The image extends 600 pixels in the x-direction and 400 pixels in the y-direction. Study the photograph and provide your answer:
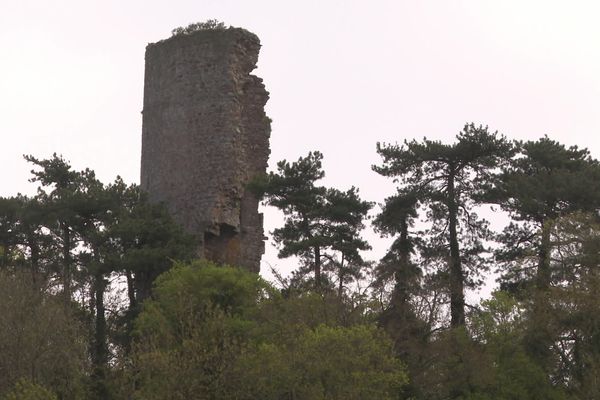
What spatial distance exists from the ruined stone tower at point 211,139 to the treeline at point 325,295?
921 mm

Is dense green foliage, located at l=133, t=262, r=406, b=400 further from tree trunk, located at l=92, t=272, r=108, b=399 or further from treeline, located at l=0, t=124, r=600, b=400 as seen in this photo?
tree trunk, located at l=92, t=272, r=108, b=399

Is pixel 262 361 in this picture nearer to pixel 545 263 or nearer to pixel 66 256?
pixel 545 263

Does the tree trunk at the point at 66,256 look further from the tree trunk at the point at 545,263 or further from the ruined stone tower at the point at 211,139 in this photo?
the tree trunk at the point at 545,263

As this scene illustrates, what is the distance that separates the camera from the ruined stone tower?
1172 inches

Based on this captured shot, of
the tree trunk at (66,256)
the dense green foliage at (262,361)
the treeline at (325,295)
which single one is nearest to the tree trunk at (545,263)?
the treeline at (325,295)

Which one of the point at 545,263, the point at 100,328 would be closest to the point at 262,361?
the point at 545,263

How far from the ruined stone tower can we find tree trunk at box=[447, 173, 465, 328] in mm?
4775

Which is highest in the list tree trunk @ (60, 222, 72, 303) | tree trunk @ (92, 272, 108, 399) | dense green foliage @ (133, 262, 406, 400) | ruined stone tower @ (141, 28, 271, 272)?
ruined stone tower @ (141, 28, 271, 272)

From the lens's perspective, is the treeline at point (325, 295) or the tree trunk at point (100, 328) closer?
the treeline at point (325, 295)

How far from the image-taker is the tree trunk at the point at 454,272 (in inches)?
1087

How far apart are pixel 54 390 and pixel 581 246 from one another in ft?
37.0

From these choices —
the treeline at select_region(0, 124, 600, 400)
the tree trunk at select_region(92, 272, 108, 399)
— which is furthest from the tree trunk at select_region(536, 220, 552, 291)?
the tree trunk at select_region(92, 272, 108, 399)

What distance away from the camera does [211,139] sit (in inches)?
1179

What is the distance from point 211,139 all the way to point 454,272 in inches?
266
